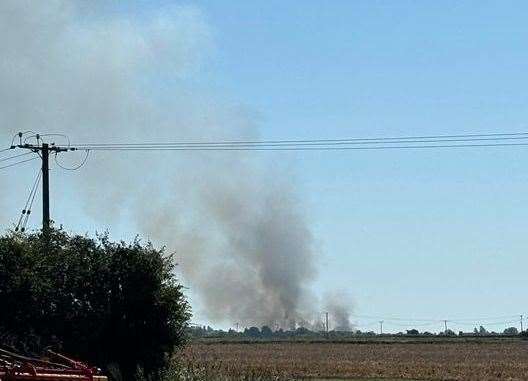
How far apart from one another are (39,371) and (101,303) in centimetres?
1650

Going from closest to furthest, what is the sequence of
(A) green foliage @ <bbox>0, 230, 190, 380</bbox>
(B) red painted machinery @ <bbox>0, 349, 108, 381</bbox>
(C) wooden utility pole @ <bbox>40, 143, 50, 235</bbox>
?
(B) red painted machinery @ <bbox>0, 349, 108, 381</bbox>, (A) green foliage @ <bbox>0, 230, 190, 380</bbox>, (C) wooden utility pole @ <bbox>40, 143, 50, 235</bbox>

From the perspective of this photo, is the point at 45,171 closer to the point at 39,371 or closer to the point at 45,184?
the point at 45,184

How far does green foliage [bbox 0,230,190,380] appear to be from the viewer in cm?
3391

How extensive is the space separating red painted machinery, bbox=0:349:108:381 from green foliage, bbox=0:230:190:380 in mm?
13241

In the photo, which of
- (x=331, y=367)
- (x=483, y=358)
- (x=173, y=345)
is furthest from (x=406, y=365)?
(x=173, y=345)

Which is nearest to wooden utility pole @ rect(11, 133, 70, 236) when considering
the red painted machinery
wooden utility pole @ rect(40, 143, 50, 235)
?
wooden utility pole @ rect(40, 143, 50, 235)

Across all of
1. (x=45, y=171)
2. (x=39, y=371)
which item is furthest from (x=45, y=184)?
(x=39, y=371)

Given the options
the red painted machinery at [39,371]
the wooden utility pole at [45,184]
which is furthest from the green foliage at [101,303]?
the red painted machinery at [39,371]

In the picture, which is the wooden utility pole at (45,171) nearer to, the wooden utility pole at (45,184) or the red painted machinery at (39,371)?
the wooden utility pole at (45,184)

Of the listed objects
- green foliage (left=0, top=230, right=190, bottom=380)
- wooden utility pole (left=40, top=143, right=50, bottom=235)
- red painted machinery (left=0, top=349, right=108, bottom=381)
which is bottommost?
red painted machinery (left=0, top=349, right=108, bottom=381)

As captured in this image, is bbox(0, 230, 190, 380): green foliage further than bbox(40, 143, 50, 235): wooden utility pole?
No

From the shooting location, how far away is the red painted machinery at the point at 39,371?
58.8 feet

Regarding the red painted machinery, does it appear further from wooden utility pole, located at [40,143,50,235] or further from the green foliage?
wooden utility pole, located at [40,143,50,235]

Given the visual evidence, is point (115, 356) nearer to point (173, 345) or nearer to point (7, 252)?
point (173, 345)
